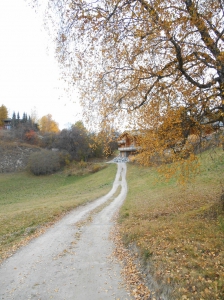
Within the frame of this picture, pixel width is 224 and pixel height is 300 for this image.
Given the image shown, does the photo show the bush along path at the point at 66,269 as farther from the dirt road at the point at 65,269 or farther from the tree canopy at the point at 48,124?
the tree canopy at the point at 48,124

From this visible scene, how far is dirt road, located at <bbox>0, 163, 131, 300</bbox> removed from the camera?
19.6 ft

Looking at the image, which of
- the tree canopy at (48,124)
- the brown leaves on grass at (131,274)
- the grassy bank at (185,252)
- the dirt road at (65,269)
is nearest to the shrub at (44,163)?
the tree canopy at (48,124)

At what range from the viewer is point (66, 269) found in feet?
24.1

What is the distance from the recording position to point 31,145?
236ft

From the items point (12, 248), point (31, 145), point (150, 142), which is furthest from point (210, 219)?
point (31, 145)

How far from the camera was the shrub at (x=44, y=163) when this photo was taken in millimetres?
56656

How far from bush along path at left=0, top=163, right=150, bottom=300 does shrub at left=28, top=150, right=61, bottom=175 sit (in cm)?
4668

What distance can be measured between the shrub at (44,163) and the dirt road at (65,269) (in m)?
46.7

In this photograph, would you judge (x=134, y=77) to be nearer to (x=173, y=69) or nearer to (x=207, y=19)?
(x=173, y=69)

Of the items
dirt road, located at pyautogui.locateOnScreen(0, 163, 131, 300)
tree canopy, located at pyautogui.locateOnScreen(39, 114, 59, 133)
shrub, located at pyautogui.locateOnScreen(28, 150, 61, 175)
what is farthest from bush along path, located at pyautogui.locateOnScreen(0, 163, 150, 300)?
tree canopy, located at pyautogui.locateOnScreen(39, 114, 59, 133)

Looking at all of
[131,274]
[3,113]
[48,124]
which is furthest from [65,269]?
[3,113]

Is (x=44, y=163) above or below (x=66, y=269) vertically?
above

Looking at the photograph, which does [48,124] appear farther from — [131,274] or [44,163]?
[131,274]

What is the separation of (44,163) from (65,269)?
171 ft
